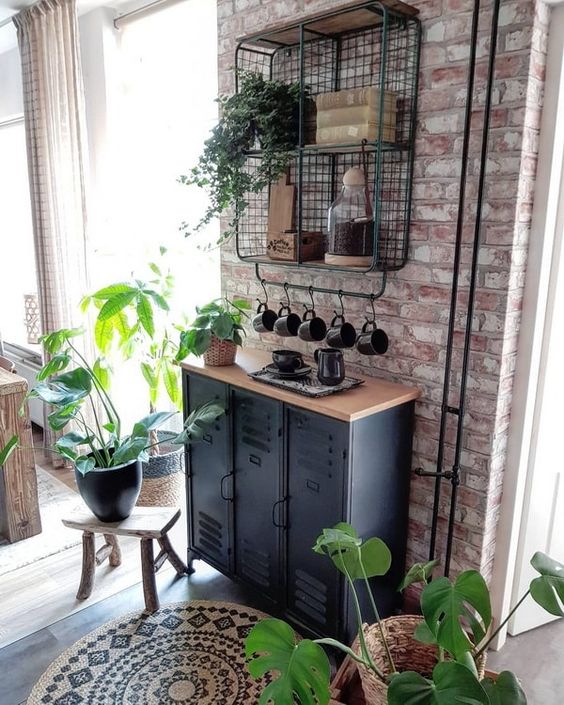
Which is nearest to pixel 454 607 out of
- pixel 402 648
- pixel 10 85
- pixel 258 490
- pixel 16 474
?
pixel 402 648

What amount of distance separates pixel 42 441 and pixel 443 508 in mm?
2901

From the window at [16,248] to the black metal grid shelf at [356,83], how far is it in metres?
2.52

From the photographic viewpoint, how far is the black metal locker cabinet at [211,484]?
93.7 inches

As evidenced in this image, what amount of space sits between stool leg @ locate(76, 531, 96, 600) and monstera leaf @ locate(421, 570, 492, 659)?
1.53 m

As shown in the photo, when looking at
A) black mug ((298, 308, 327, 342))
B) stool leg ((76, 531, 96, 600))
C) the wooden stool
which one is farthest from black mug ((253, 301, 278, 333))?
stool leg ((76, 531, 96, 600))

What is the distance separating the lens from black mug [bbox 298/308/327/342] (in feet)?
7.50

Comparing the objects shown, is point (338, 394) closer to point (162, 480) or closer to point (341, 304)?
point (341, 304)

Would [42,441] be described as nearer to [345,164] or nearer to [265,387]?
Result: [265,387]

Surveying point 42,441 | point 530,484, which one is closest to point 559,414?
point 530,484

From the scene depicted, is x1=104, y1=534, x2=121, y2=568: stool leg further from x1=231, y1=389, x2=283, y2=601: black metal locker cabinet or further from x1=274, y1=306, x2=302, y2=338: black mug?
x1=274, y1=306, x2=302, y2=338: black mug

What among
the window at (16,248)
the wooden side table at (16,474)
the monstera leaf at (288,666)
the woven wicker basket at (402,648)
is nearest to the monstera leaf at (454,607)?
the monstera leaf at (288,666)

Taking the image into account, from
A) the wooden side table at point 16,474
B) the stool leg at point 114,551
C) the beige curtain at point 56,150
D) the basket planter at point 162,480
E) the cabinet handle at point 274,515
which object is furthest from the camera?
the beige curtain at point 56,150

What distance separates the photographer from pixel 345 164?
2283mm

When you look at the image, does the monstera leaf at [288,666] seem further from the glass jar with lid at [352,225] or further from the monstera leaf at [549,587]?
the glass jar with lid at [352,225]
